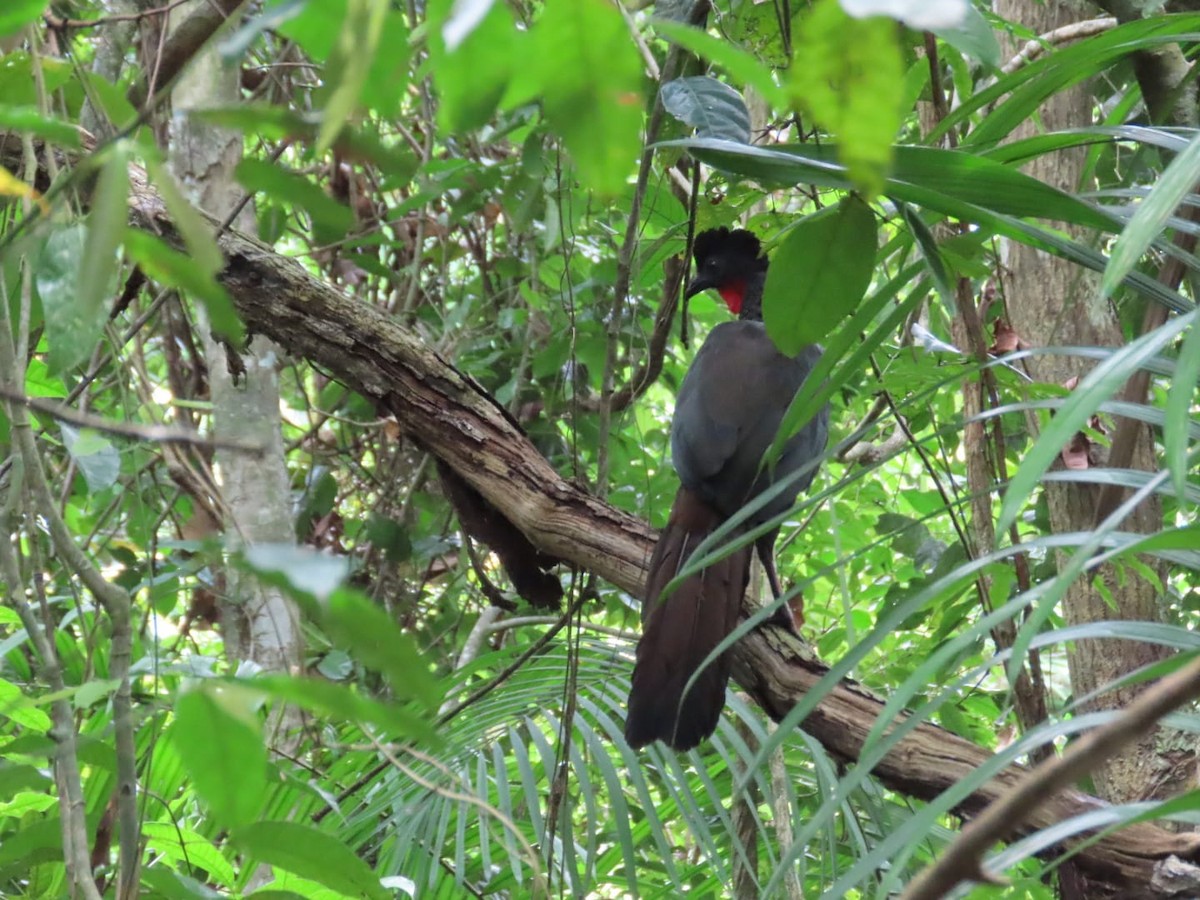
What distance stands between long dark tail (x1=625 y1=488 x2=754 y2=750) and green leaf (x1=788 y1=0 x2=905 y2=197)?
151 centimetres

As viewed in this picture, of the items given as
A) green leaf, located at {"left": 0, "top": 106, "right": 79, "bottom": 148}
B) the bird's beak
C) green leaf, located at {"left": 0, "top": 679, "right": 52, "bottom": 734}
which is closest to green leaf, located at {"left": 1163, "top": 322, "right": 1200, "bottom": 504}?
green leaf, located at {"left": 0, "top": 106, "right": 79, "bottom": 148}

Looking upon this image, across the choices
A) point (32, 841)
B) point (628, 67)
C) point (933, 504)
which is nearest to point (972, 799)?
point (32, 841)

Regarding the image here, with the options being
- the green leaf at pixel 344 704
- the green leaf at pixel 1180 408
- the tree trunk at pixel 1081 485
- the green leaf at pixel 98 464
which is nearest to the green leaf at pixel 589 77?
the green leaf at pixel 344 704

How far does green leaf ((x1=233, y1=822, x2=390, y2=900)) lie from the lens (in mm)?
909

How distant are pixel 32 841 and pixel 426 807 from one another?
783 mm

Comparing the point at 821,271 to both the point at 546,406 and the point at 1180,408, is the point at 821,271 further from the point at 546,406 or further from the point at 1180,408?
the point at 546,406

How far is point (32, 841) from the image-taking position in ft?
4.33

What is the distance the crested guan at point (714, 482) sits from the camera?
79.0 inches

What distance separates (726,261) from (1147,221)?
9.17 ft

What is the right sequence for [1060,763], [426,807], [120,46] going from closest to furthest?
[1060,763]
[426,807]
[120,46]

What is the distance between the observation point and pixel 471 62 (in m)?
0.47

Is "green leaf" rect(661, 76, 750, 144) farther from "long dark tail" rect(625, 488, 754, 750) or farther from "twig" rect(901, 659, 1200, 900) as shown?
"twig" rect(901, 659, 1200, 900)

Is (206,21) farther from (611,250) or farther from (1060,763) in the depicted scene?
(1060,763)

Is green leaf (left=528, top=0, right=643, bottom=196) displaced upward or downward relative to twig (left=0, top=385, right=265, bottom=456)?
upward
